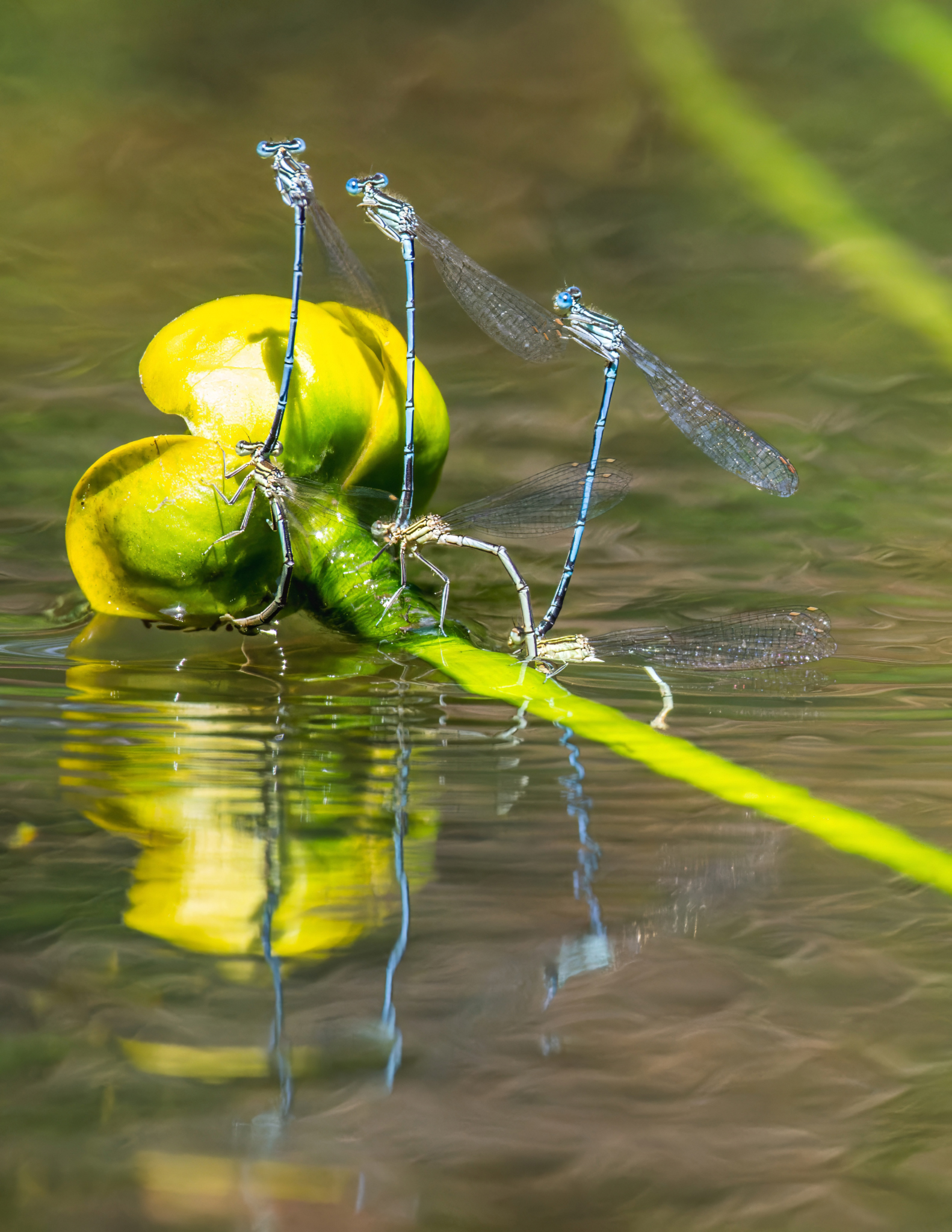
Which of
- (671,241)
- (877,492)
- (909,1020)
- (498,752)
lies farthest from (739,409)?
(909,1020)

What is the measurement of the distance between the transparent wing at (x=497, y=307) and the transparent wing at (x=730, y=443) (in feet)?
0.14

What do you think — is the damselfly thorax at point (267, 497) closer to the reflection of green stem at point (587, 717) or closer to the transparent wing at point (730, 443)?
the reflection of green stem at point (587, 717)

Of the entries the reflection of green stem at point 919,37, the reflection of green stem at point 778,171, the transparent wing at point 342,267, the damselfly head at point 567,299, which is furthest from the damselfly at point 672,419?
the reflection of green stem at point 919,37

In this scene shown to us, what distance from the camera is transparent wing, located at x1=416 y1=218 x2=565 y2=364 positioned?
65cm

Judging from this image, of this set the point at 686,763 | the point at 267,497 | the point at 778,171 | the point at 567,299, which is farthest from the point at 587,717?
the point at 778,171

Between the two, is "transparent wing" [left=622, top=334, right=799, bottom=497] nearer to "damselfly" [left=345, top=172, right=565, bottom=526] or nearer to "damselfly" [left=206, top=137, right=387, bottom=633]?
"damselfly" [left=345, top=172, right=565, bottom=526]

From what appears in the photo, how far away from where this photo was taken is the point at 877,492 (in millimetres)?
815

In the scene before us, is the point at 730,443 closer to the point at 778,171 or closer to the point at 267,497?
the point at 267,497

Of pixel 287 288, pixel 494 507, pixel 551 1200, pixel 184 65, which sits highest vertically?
pixel 184 65

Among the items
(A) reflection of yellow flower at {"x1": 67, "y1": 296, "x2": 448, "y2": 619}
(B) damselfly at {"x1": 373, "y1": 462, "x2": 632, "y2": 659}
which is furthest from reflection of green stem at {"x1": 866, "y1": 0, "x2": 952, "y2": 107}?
(A) reflection of yellow flower at {"x1": 67, "y1": 296, "x2": 448, "y2": 619}

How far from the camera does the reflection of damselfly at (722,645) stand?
20.2 inches

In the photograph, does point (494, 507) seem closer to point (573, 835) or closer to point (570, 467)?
point (570, 467)

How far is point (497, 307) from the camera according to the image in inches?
27.4

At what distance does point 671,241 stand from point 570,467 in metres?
0.53
